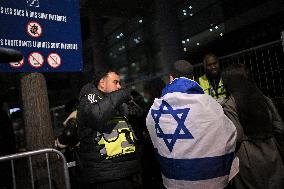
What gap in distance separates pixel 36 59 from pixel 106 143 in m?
1.55

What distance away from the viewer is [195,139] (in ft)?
7.36

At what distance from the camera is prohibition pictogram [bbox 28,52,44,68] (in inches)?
144

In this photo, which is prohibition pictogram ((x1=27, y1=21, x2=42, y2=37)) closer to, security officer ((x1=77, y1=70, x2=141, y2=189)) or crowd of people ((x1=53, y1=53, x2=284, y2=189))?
crowd of people ((x1=53, y1=53, x2=284, y2=189))

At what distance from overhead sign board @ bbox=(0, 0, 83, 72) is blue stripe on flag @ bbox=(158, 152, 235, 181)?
2.28 m

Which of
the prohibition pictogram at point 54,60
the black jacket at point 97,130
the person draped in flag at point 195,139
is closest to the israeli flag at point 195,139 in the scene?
the person draped in flag at point 195,139

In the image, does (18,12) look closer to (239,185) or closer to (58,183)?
(58,183)

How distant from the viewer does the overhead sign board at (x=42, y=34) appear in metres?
3.54

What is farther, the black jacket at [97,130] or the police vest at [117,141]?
the police vest at [117,141]

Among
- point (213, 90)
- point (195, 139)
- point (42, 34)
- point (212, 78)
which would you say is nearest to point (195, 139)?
point (195, 139)

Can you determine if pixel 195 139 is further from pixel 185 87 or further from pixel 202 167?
pixel 185 87

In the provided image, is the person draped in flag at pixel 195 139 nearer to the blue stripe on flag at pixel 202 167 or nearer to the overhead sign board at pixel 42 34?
the blue stripe on flag at pixel 202 167

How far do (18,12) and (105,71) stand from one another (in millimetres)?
1413

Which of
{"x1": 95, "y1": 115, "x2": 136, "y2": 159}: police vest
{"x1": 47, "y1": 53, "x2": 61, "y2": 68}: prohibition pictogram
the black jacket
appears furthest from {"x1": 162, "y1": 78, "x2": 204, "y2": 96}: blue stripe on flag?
{"x1": 47, "y1": 53, "x2": 61, "y2": 68}: prohibition pictogram

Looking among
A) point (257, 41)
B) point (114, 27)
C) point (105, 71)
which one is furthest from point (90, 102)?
point (114, 27)
